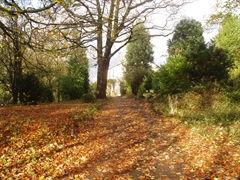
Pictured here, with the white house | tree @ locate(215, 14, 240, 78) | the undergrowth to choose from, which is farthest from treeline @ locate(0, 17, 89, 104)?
the white house

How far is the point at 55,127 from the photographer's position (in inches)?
299

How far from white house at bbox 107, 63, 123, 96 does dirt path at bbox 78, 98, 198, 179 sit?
33.8m

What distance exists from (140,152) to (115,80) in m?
41.6

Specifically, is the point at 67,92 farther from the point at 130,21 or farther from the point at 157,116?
the point at 157,116

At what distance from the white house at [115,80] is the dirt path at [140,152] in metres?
33.8

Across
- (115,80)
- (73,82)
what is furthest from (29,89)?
(115,80)

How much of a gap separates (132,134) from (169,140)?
1497 millimetres

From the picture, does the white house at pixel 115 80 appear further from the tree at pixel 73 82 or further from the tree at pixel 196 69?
the tree at pixel 196 69

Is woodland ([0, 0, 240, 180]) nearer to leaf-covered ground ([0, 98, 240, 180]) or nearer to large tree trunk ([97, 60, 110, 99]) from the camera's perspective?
leaf-covered ground ([0, 98, 240, 180])

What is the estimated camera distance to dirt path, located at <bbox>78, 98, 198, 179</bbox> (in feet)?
14.9

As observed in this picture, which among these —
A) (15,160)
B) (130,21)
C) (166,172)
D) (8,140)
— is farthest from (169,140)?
(130,21)

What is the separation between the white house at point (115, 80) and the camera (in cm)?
4441

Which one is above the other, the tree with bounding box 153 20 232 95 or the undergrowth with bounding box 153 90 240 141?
the tree with bounding box 153 20 232 95

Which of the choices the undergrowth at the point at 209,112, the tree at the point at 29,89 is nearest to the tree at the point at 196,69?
the undergrowth at the point at 209,112
